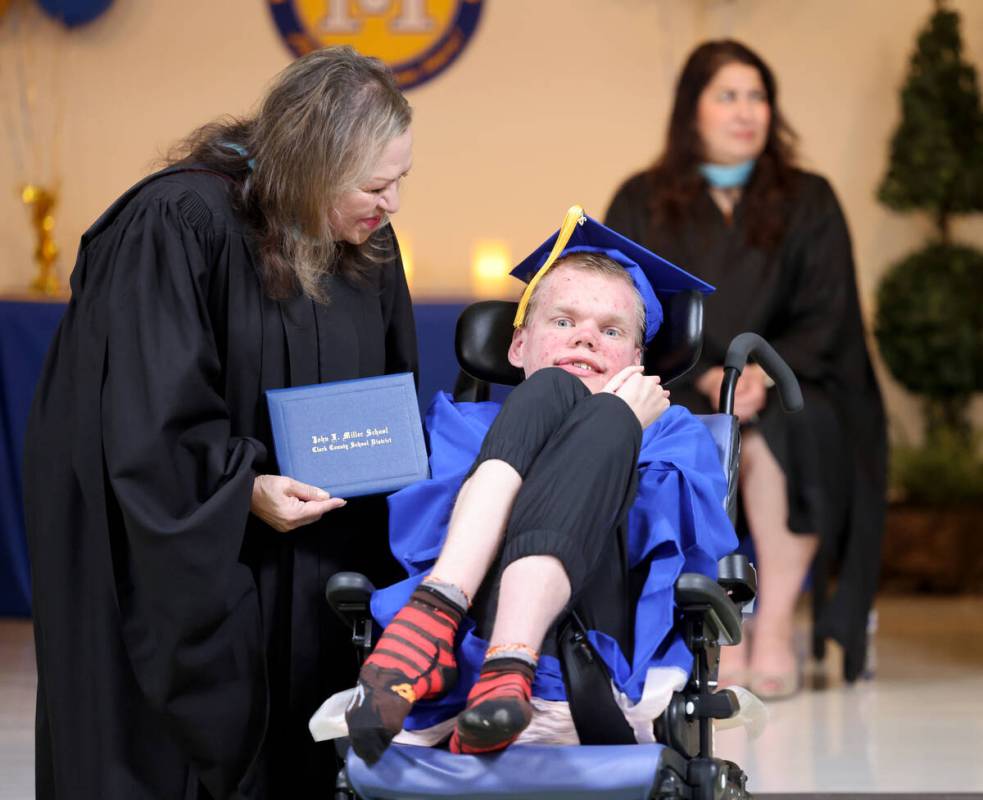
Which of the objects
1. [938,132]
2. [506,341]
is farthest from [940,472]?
[506,341]

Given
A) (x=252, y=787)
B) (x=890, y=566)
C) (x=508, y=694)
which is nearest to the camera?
(x=508, y=694)

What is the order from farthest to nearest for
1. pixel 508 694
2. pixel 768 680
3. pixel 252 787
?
pixel 768 680 → pixel 252 787 → pixel 508 694

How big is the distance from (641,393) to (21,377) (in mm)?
3202

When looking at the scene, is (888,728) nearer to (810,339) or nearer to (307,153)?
(810,339)

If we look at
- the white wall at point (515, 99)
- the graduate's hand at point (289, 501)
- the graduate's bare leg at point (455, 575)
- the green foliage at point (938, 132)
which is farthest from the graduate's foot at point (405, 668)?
the green foliage at point (938, 132)

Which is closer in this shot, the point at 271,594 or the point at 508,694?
the point at 508,694

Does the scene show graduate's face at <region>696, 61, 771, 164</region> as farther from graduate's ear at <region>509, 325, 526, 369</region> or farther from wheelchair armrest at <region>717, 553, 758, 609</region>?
wheelchair armrest at <region>717, 553, 758, 609</region>

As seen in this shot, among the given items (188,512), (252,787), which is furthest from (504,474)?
(252,787)

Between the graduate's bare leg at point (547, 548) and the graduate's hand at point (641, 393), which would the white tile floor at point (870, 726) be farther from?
the graduate's bare leg at point (547, 548)

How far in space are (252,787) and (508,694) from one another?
694 millimetres

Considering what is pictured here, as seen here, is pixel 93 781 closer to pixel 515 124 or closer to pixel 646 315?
pixel 646 315

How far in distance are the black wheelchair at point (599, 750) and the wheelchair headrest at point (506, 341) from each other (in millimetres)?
286

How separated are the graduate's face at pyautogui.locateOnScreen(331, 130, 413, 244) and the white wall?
379 cm

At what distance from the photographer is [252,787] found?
2754 millimetres
